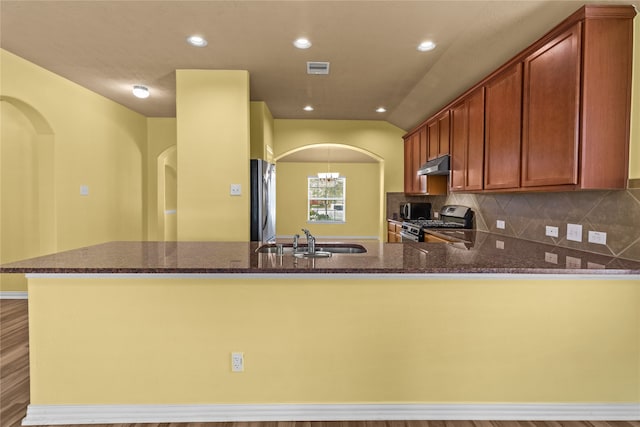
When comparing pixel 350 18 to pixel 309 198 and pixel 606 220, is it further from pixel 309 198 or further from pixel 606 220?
pixel 309 198

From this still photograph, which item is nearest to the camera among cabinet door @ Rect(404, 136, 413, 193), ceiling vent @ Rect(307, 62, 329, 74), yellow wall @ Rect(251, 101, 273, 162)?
ceiling vent @ Rect(307, 62, 329, 74)

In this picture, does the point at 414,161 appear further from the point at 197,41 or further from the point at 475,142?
the point at 197,41

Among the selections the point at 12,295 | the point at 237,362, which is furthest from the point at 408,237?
the point at 12,295

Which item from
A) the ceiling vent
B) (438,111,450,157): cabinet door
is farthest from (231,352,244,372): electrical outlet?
(438,111,450,157): cabinet door

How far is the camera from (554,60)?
7.47ft

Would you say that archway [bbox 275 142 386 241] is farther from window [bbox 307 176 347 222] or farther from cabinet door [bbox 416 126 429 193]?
cabinet door [bbox 416 126 429 193]

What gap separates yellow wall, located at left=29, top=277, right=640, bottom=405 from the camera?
196 centimetres

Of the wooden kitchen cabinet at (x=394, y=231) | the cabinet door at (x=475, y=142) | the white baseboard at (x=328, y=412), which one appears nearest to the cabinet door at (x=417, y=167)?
the wooden kitchen cabinet at (x=394, y=231)

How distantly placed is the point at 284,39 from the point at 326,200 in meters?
6.91

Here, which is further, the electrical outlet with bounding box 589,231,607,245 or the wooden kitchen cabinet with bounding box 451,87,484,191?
the wooden kitchen cabinet with bounding box 451,87,484,191

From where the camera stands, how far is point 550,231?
9.02ft

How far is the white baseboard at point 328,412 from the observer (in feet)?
6.45

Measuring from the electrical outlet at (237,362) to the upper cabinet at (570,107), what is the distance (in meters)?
2.27

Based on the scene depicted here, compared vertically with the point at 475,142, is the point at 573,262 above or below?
below
